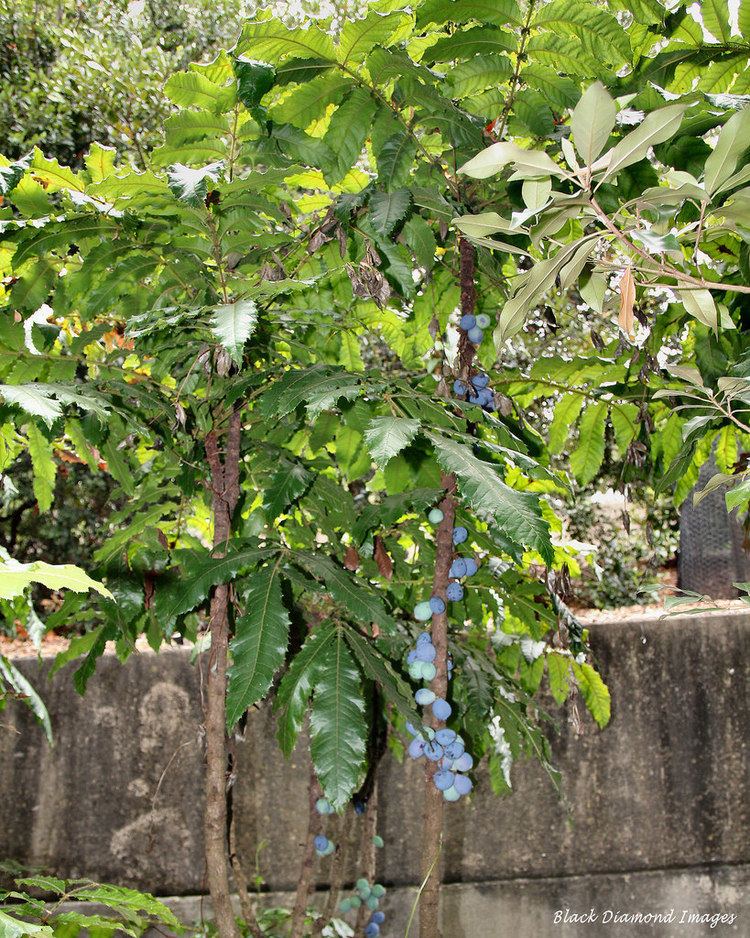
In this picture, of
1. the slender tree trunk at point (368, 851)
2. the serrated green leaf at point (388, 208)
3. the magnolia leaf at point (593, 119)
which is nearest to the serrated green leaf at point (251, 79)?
the serrated green leaf at point (388, 208)

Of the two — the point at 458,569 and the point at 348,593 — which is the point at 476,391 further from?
the point at 348,593

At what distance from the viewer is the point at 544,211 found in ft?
3.11

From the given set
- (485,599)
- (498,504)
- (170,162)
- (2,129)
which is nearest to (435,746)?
(485,599)

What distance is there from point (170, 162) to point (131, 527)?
0.69 metres

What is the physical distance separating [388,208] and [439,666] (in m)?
0.83

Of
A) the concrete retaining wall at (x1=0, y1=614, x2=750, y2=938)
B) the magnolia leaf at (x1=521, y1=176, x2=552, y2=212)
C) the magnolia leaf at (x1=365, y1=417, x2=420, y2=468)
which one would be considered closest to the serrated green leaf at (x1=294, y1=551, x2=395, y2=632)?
the magnolia leaf at (x1=365, y1=417, x2=420, y2=468)

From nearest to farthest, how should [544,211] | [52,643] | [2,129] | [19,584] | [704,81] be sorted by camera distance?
[19,584], [544,211], [704,81], [52,643], [2,129]

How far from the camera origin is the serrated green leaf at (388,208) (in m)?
1.25

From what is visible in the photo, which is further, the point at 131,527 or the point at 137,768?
the point at 137,768

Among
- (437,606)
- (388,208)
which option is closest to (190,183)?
(388,208)

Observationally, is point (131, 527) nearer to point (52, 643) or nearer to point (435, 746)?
point (435, 746)

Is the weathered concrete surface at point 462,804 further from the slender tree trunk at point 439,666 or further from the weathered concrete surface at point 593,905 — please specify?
the slender tree trunk at point 439,666

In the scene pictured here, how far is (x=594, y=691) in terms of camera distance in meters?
2.23

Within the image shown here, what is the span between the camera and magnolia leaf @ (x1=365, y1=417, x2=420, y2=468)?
40.9 inches
